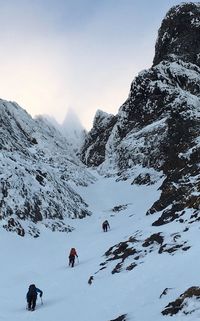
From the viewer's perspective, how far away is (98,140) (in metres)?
90.1

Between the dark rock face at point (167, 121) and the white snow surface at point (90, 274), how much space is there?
4906 millimetres

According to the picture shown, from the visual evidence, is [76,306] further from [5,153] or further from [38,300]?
[5,153]

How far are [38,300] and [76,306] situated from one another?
14.6 feet

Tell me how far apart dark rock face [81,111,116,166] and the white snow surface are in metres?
36.7

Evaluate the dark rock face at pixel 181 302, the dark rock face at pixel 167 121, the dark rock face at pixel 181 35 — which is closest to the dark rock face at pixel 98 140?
the dark rock face at pixel 167 121

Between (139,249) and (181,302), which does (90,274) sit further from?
(181,302)

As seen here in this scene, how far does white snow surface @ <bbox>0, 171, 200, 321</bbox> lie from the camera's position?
17.5 meters

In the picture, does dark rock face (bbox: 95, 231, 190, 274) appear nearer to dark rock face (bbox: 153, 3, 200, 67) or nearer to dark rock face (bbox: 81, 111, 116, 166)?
dark rock face (bbox: 81, 111, 116, 166)

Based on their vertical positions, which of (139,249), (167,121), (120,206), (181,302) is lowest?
(181,302)

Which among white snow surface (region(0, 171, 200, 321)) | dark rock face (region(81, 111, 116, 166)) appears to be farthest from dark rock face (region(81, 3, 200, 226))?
white snow surface (region(0, 171, 200, 321))

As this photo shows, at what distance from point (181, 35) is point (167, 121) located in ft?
123

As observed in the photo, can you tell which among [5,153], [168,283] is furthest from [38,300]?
[5,153]

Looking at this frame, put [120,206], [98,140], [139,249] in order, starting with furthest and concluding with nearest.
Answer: [98,140]
[120,206]
[139,249]

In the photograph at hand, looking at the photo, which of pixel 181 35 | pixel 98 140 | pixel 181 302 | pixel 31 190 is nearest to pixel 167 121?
pixel 31 190
